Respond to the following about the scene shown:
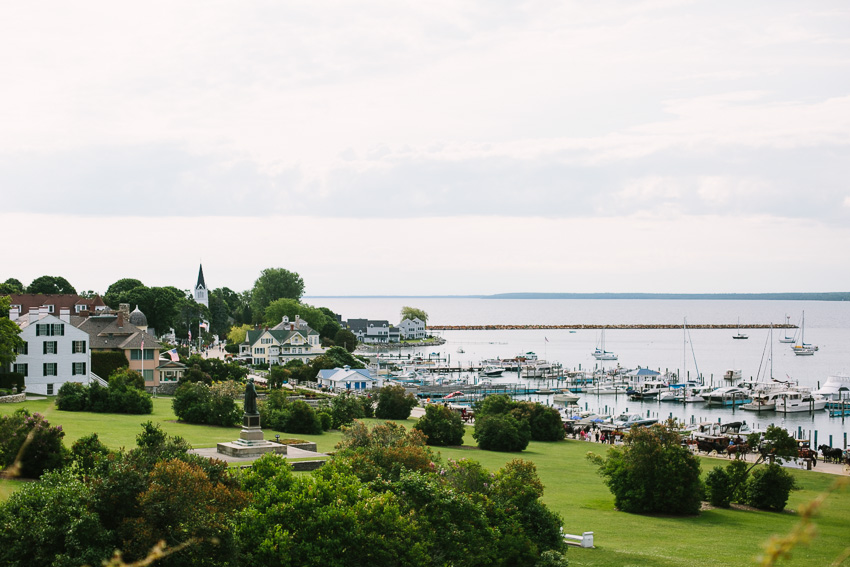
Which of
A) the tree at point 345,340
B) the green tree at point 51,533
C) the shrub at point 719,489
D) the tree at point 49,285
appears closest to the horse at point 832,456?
the shrub at point 719,489

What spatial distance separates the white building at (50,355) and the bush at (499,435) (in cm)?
3260

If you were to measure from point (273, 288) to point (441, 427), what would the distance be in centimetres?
12886

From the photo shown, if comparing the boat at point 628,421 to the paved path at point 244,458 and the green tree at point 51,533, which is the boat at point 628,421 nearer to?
the paved path at point 244,458

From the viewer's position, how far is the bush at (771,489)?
1547 inches

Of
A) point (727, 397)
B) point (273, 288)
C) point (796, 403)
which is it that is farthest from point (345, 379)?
point (273, 288)

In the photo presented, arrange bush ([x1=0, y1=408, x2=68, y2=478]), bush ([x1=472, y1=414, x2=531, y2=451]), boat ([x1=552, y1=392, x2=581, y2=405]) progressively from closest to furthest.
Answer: bush ([x1=0, y1=408, x2=68, y2=478]) < bush ([x1=472, y1=414, x2=531, y2=451]) < boat ([x1=552, y1=392, x2=581, y2=405])

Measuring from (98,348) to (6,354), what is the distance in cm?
1871

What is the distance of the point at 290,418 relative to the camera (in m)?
53.2

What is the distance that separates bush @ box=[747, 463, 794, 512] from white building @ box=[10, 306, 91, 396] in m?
50.1

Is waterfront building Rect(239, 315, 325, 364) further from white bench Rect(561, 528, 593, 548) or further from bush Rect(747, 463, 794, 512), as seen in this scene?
white bench Rect(561, 528, 593, 548)

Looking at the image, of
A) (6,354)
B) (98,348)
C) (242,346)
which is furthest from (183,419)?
(242,346)

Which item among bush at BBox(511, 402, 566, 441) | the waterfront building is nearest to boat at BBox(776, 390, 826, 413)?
bush at BBox(511, 402, 566, 441)

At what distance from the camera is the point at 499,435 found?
176ft

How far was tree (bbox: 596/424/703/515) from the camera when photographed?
37.0 metres
